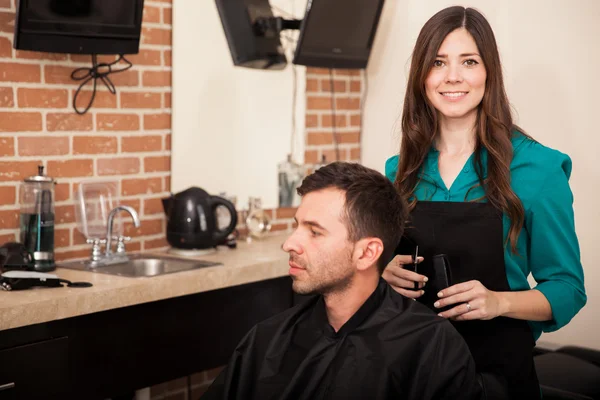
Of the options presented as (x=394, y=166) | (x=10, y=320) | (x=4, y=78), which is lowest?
(x=10, y=320)

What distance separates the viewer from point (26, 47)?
107 inches

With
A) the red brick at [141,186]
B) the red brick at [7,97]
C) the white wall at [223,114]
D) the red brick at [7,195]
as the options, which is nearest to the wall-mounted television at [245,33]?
the white wall at [223,114]

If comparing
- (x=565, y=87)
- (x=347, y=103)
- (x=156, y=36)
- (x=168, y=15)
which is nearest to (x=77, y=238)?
(x=156, y=36)

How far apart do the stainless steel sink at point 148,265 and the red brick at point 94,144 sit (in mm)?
426

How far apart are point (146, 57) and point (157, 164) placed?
0.44 meters

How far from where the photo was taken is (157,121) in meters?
3.37

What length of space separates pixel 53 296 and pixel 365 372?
110 cm

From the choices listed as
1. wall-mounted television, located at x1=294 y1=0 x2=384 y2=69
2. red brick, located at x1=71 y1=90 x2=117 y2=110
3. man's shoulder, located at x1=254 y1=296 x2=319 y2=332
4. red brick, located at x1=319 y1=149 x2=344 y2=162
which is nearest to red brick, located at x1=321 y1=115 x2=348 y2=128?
red brick, located at x1=319 y1=149 x2=344 y2=162

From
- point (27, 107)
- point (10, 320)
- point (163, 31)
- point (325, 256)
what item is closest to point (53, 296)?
point (10, 320)

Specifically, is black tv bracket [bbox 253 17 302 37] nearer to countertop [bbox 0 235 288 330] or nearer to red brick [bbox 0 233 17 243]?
countertop [bbox 0 235 288 330]

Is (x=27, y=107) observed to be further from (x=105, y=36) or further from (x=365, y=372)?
(x=365, y=372)

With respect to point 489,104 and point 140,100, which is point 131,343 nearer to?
point 140,100

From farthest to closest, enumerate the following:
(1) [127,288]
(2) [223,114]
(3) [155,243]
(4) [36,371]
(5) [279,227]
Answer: (5) [279,227] < (2) [223,114] < (3) [155,243] < (1) [127,288] < (4) [36,371]

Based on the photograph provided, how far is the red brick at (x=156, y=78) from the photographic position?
130 inches
